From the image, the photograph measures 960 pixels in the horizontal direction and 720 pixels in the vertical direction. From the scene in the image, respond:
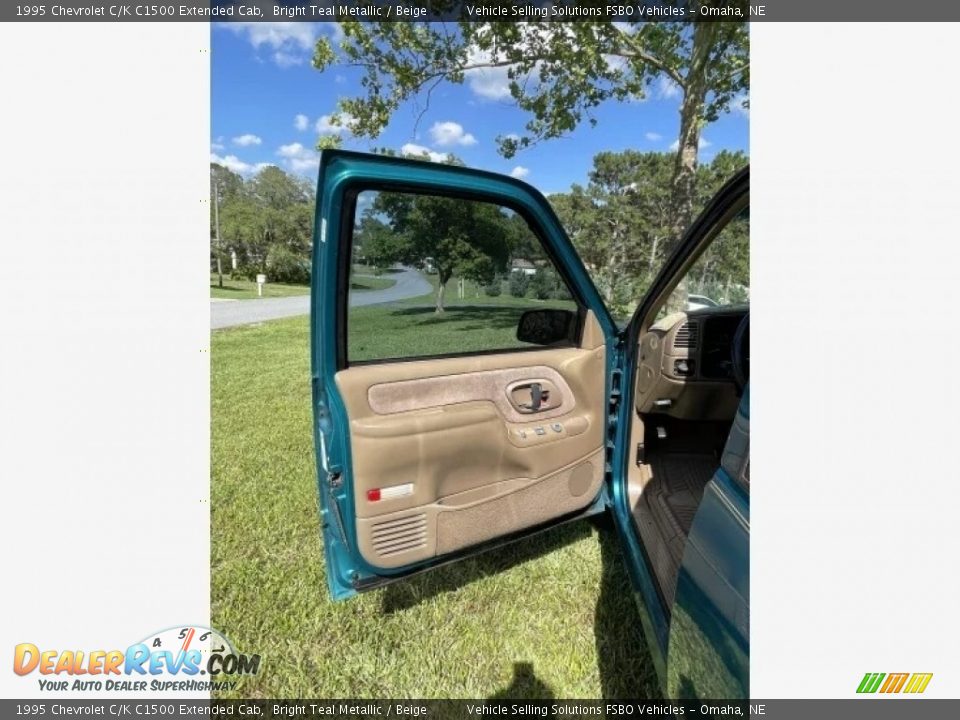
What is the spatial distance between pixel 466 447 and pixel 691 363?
4.44 feet

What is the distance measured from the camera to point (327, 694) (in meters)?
1.88

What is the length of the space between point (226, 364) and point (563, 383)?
23.8 feet

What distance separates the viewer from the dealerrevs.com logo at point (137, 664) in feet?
4.60

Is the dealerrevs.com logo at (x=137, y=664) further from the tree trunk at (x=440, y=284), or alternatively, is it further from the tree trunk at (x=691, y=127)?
the tree trunk at (x=691, y=127)

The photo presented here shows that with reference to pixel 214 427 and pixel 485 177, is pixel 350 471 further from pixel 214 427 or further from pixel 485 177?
pixel 214 427

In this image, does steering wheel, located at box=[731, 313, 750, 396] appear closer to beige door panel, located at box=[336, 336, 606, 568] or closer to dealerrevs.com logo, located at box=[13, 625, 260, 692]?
beige door panel, located at box=[336, 336, 606, 568]

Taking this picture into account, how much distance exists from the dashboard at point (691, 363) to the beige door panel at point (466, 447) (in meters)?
0.42

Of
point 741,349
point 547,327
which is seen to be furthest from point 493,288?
point 741,349

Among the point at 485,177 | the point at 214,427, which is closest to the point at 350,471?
the point at 485,177

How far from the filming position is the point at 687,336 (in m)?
2.45

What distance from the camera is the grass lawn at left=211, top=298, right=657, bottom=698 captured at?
6.27 feet

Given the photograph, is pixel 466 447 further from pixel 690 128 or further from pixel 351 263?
pixel 690 128

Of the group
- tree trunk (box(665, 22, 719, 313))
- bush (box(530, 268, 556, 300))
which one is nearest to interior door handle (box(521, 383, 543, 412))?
bush (box(530, 268, 556, 300))

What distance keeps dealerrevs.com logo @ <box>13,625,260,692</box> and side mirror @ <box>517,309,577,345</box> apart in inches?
67.0
